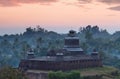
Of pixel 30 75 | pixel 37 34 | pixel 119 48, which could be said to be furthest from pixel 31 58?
pixel 37 34

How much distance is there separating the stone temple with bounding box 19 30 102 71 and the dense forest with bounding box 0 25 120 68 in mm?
11980

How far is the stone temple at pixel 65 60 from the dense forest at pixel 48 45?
1198 cm

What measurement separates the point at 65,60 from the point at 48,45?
166 feet

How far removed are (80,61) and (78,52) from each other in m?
3.00

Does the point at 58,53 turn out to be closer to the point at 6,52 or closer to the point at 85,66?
the point at 85,66

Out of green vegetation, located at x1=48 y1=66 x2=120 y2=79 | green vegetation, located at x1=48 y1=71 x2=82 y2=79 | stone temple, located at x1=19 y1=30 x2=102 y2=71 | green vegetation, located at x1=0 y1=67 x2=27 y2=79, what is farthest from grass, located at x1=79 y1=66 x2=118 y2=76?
green vegetation, located at x1=0 y1=67 x2=27 y2=79

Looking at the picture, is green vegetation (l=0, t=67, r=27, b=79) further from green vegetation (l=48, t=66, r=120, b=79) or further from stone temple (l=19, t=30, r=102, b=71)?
stone temple (l=19, t=30, r=102, b=71)

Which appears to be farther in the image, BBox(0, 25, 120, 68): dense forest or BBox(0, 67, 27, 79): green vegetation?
BBox(0, 25, 120, 68): dense forest

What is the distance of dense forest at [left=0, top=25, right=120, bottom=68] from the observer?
8987cm

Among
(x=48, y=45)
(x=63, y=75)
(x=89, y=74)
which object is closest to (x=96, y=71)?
(x=89, y=74)

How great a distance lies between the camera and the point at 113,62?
88.6 meters

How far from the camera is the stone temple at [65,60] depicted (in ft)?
171

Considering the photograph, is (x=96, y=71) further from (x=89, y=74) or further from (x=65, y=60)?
(x=65, y=60)

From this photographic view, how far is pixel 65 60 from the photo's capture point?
5241 centimetres
